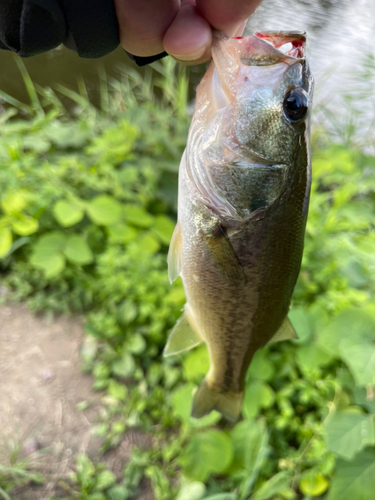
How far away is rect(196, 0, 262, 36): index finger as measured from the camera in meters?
1.01

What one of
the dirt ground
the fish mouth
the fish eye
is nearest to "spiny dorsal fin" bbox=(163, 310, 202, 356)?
the fish eye

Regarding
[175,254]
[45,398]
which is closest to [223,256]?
[175,254]

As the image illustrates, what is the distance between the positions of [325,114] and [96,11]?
3.26m

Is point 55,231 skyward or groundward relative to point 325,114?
groundward

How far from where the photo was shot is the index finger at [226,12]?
101 centimetres

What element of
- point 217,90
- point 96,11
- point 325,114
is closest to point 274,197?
point 217,90

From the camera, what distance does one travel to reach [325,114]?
11.9 ft

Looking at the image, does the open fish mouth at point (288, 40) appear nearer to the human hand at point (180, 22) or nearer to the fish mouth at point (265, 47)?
the fish mouth at point (265, 47)

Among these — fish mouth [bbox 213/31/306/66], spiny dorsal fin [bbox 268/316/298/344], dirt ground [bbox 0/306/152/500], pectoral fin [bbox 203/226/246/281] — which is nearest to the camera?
fish mouth [bbox 213/31/306/66]

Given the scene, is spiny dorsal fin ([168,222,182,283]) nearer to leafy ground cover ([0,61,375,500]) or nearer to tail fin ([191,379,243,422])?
tail fin ([191,379,243,422])

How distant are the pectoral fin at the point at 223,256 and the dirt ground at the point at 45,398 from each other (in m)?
1.59

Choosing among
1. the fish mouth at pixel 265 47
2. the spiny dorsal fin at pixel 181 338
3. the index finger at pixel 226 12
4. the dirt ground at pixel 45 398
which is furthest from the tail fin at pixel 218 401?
the index finger at pixel 226 12

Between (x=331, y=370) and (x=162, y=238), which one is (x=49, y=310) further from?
(x=331, y=370)

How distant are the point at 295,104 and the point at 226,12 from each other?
355 mm
